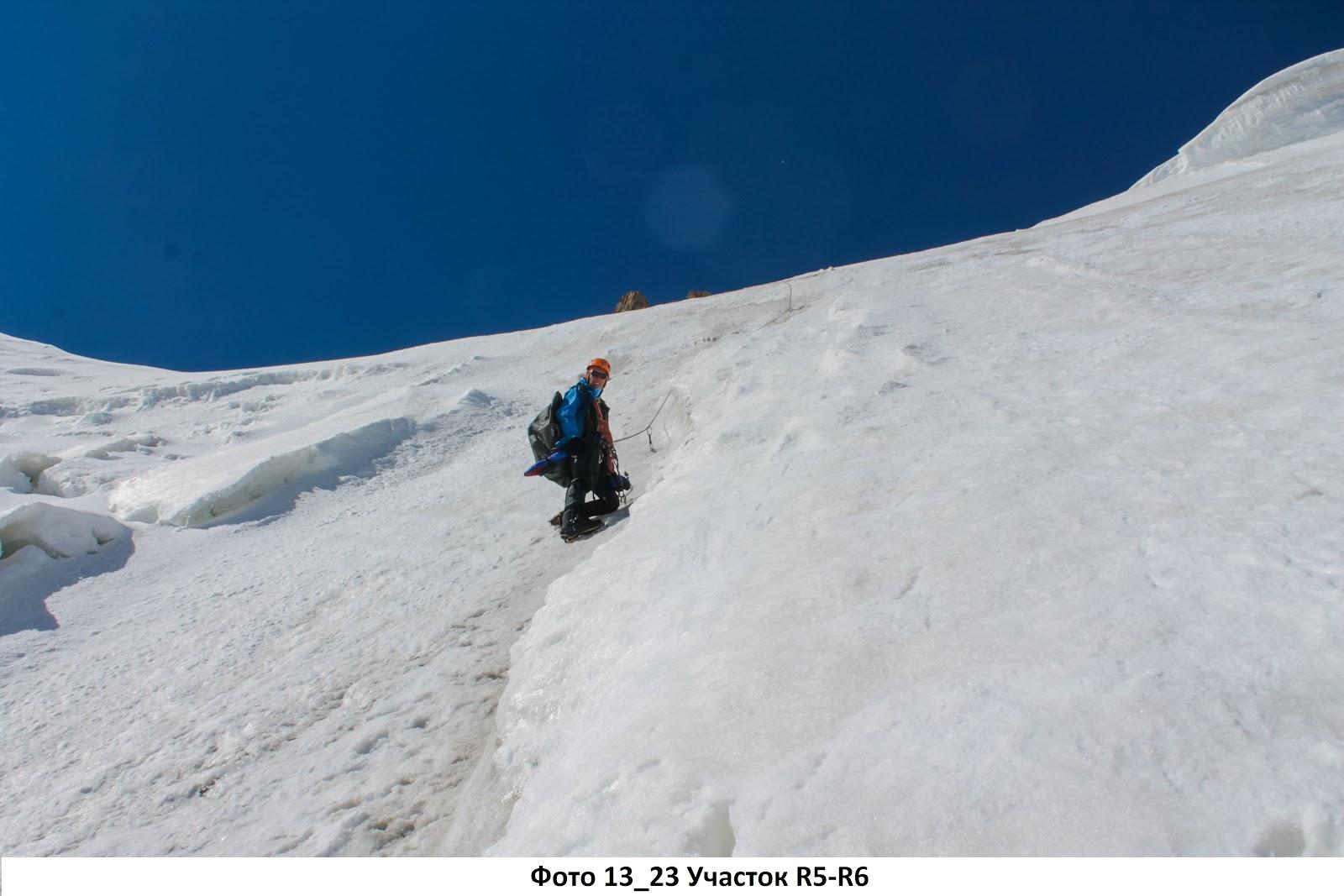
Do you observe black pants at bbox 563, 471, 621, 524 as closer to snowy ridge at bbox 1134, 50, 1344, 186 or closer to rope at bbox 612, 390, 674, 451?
rope at bbox 612, 390, 674, 451

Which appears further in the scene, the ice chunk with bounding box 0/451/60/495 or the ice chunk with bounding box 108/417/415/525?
the ice chunk with bounding box 0/451/60/495

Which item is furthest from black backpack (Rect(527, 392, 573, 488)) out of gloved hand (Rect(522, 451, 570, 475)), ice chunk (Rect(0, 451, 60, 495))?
ice chunk (Rect(0, 451, 60, 495))

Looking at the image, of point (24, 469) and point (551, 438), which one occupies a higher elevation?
point (24, 469)

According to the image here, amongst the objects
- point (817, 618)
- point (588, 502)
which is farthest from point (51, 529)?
point (817, 618)

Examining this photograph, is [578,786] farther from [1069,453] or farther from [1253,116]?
[1253,116]

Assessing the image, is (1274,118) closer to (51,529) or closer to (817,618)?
(817,618)

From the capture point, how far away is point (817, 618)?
→ 3199 millimetres

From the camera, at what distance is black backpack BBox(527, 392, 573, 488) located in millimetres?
6297

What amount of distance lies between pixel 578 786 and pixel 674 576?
1551 millimetres

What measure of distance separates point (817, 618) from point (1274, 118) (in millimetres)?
25048

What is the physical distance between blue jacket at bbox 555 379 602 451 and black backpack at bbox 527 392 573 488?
0.04 metres

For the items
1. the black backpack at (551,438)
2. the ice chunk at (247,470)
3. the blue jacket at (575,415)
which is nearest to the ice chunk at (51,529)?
the ice chunk at (247,470)
